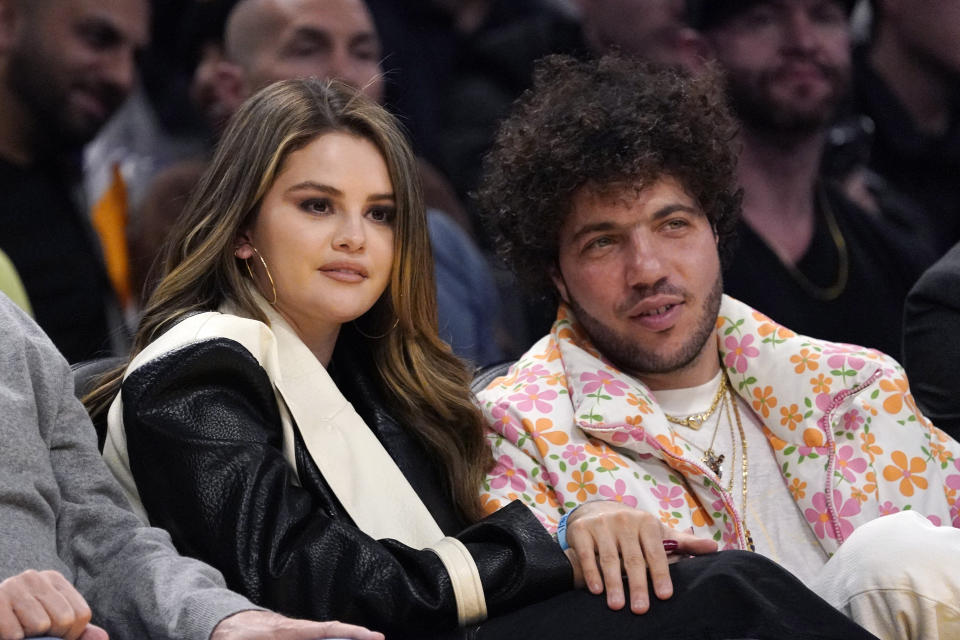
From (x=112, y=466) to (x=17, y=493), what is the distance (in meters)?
0.22

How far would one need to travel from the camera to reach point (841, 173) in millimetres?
4301

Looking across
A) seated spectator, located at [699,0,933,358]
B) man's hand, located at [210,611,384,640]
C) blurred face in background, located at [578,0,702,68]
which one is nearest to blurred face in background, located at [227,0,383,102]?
blurred face in background, located at [578,0,702,68]

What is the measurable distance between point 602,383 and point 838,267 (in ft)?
5.93

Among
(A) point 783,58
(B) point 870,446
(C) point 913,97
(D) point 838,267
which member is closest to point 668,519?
(B) point 870,446

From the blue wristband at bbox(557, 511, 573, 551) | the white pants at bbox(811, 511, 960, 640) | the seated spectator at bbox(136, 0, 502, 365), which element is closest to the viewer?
the white pants at bbox(811, 511, 960, 640)

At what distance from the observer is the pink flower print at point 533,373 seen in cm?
242

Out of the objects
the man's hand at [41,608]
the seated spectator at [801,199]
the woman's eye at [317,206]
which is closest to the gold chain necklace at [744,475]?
the woman's eye at [317,206]

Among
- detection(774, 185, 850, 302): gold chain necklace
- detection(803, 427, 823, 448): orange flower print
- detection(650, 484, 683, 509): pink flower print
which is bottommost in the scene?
detection(774, 185, 850, 302): gold chain necklace

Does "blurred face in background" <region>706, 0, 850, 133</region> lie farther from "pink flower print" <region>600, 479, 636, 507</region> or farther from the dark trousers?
the dark trousers

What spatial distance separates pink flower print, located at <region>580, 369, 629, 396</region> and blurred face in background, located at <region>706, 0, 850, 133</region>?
1.98 meters

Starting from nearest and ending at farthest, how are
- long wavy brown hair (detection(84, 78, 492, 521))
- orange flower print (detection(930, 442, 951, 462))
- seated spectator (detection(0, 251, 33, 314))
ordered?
long wavy brown hair (detection(84, 78, 492, 521)), orange flower print (detection(930, 442, 951, 462)), seated spectator (detection(0, 251, 33, 314))

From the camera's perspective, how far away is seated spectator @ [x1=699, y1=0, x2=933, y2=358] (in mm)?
3857

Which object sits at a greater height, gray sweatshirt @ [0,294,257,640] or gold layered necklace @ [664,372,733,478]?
gray sweatshirt @ [0,294,257,640]

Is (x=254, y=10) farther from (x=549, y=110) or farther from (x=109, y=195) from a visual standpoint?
(x=549, y=110)
